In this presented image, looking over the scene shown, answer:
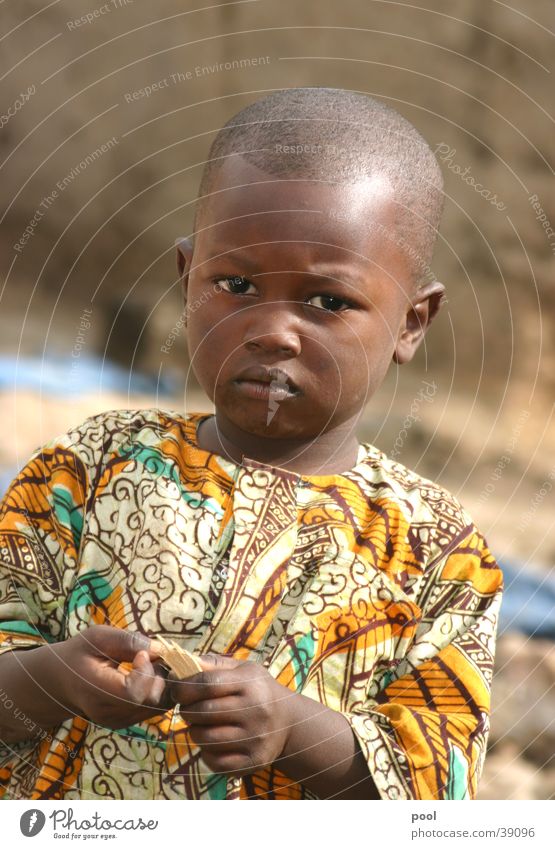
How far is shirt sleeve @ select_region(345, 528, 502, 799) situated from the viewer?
2.87 feet

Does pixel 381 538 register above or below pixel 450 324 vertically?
below

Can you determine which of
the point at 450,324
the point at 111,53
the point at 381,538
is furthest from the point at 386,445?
the point at 381,538

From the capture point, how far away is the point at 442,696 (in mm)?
902

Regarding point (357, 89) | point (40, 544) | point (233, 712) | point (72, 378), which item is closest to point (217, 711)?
point (233, 712)

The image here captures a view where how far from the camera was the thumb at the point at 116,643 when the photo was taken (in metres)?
0.79

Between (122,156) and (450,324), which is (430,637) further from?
(122,156)

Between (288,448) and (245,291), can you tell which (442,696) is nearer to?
(288,448)

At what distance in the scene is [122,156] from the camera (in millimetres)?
2271

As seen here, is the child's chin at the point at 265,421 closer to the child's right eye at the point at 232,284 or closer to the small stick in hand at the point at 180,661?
the child's right eye at the point at 232,284

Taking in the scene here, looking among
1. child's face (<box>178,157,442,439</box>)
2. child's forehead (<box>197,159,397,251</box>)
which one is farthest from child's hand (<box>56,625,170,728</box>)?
child's forehead (<box>197,159,397,251</box>)
